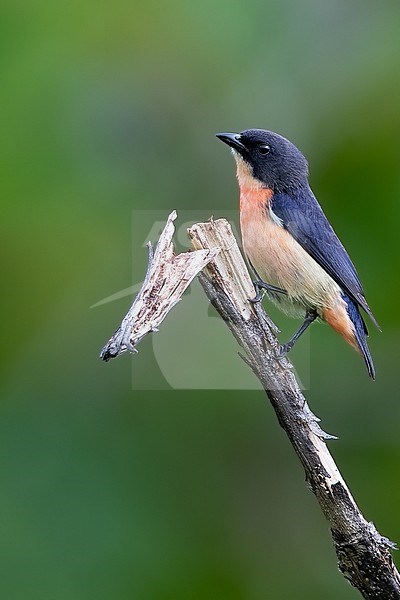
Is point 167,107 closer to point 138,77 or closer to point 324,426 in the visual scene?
point 138,77

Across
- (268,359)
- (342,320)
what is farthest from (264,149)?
(268,359)

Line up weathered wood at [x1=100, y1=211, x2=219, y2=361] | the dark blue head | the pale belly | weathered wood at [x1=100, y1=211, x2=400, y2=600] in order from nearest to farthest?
1. weathered wood at [x1=100, y1=211, x2=219, y2=361]
2. weathered wood at [x1=100, y1=211, x2=400, y2=600]
3. the pale belly
4. the dark blue head

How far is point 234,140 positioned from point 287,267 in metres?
0.73

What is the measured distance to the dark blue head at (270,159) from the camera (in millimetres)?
4887

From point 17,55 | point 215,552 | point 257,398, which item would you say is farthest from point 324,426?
point 17,55

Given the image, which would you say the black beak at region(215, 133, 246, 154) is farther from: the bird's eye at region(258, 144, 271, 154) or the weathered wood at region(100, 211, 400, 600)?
the weathered wood at region(100, 211, 400, 600)

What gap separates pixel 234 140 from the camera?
4.91 metres

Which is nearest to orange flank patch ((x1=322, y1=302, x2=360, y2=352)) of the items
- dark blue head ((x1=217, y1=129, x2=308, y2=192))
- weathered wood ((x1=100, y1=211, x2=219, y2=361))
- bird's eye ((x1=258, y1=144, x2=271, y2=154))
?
dark blue head ((x1=217, y1=129, x2=308, y2=192))

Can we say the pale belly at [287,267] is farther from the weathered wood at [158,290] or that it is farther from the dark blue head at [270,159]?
the weathered wood at [158,290]

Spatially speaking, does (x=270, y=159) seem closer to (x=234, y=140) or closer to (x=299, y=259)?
(x=234, y=140)

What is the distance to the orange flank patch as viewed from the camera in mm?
4625

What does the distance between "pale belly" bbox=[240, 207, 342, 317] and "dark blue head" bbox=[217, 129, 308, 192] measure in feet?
0.82

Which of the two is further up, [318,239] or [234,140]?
[234,140]

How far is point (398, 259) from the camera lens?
5.34m
